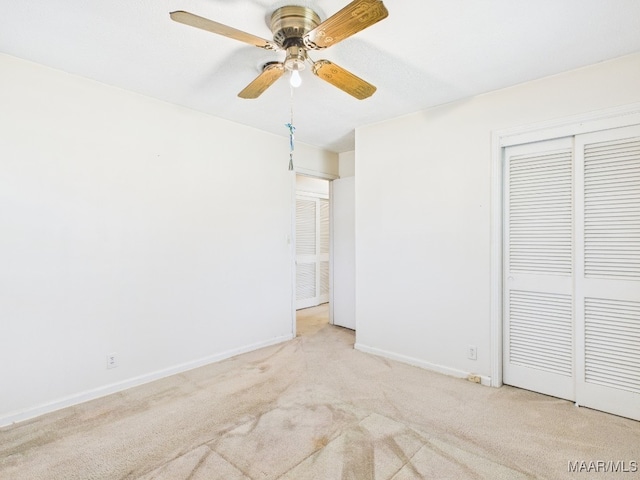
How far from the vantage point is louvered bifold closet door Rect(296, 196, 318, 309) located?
18.6 feet

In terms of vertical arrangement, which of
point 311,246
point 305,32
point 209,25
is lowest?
point 311,246

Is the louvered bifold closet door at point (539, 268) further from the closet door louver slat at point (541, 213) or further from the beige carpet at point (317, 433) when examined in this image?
the beige carpet at point (317, 433)

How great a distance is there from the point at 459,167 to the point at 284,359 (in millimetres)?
2490

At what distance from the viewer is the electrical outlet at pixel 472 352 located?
9.54 feet

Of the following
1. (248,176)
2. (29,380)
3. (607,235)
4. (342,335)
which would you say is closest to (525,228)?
(607,235)

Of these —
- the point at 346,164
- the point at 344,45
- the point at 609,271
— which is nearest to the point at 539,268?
the point at 609,271

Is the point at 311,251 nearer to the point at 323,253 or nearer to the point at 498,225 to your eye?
the point at 323,253

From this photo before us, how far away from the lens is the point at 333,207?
4.76 m

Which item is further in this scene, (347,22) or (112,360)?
(112,360)

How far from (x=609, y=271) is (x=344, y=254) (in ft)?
9.33

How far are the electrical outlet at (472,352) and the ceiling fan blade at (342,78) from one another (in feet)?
7.39

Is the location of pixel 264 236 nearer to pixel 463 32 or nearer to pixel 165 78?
pixel 165 78

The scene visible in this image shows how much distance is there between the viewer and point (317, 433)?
2.14 m

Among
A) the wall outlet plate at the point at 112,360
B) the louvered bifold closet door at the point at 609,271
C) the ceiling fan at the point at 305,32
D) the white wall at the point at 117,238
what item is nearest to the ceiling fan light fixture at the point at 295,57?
the ceiling fan at the point at 305,32
